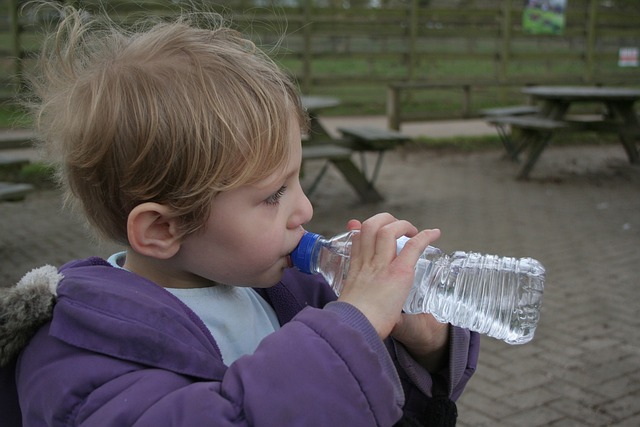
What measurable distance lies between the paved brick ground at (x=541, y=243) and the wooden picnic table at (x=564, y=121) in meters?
0.28

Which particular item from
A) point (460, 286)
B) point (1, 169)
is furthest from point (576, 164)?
point (460, 286)

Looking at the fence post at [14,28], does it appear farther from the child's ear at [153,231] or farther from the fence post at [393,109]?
the child's ear at [153,231]

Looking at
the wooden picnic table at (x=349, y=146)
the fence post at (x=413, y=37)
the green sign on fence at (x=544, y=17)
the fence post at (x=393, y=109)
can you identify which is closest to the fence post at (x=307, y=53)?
the fence post at (x=393, y=109)

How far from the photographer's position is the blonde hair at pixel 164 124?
1.15 metres

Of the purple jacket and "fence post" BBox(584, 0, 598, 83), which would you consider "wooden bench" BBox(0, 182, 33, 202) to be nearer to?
the purple jacket

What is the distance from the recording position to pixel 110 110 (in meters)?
1.16

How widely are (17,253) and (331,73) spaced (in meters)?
8.44

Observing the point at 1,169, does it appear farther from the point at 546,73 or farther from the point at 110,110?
the point at 546,73

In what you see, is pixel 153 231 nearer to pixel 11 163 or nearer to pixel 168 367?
pixel 168 367

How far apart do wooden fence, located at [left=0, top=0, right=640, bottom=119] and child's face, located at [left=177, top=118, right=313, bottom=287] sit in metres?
9.82

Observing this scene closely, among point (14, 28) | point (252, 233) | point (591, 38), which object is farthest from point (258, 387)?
point (591, 38)

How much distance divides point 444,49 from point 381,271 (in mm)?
13257

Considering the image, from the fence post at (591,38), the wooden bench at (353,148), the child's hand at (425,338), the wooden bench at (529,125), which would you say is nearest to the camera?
the child's hand at (425,338)

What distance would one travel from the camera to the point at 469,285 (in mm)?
1680
